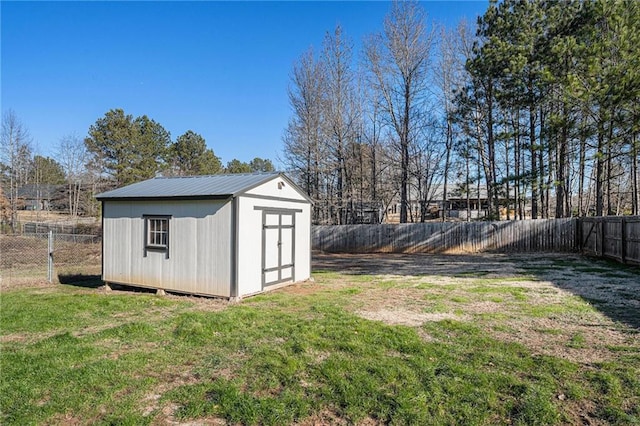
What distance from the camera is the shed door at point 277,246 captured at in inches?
315

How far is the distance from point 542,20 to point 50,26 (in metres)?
16.9

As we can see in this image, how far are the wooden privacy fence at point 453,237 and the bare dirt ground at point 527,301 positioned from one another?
15.5 feet

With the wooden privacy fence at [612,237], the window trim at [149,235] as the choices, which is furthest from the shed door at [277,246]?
the wooden privacy fence at [612,237]

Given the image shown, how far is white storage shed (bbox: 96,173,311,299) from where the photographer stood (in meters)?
7.26

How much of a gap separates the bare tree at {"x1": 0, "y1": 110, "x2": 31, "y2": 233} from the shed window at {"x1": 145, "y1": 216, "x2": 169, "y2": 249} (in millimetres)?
20520

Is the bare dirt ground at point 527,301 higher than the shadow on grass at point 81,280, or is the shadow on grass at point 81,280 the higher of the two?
the bare dirt ground at point 527,301

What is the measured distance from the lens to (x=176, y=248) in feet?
25.5

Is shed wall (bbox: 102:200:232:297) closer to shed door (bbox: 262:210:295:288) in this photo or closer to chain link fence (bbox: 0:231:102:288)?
shed door (bbox: 262:210:295:288)

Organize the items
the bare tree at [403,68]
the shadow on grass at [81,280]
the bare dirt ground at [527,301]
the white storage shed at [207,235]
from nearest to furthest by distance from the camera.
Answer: the bare dirt ground at [527,301] < the white storage shed at [207,235] < the shadow on grass at [81,280] < the bare tree at [403,68]

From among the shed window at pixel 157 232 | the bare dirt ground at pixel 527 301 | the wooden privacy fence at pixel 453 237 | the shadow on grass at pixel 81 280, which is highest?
the shed window at pixel 157 232

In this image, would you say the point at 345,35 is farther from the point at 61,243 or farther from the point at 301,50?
the point at 61,243

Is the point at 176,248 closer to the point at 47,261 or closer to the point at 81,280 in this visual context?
the point at 81,280

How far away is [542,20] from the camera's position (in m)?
15.1

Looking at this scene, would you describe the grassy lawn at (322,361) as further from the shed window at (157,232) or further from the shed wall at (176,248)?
the shed window at (157,232)
